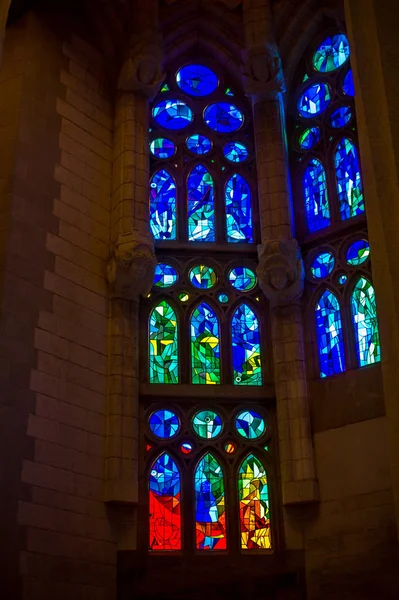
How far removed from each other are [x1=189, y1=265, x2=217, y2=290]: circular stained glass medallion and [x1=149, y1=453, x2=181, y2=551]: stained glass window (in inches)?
91.6

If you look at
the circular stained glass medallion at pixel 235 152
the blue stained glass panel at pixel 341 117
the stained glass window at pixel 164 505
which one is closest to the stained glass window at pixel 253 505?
the stained glass window at pixel 164 505

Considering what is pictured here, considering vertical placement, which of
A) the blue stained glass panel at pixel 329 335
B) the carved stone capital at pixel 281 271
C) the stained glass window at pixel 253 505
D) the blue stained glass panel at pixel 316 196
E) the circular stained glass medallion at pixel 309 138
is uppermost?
the circular stained glass medallion at pixel 309 138

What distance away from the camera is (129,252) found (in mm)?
10547

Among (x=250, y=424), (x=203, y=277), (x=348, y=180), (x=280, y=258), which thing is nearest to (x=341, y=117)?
(x=348, y=180)

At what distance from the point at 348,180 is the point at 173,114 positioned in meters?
2.82

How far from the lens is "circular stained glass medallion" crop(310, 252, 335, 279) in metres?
11.1

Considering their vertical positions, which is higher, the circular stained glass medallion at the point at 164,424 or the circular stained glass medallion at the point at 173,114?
the circular stained glass medallion at the point at 173,114

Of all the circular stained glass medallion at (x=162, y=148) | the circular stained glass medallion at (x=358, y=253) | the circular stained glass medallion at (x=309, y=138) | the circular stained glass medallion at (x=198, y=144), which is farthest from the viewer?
the circular stained glass medallion at (x=198, y=144)

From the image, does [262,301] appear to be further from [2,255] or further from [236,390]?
[2,255]

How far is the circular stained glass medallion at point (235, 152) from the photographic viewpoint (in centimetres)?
1229

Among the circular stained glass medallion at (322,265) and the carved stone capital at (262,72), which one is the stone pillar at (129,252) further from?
the circular stained glass medallion at (322,265)

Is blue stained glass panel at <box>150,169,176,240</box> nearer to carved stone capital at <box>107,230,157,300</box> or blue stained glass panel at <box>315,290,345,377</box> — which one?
carved stone capital at <box>107,230,157,300</box>

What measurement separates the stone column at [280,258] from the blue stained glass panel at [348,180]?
70cm

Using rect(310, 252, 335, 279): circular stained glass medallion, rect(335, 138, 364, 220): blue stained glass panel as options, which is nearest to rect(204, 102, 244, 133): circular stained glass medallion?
rect(335, 138, 364, 220): blue stained glass panel
